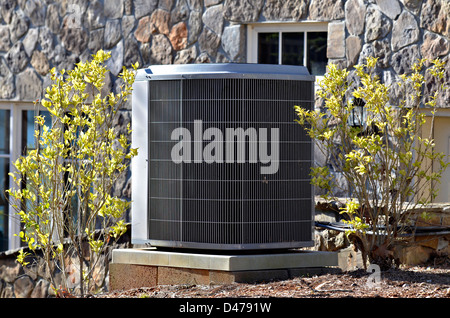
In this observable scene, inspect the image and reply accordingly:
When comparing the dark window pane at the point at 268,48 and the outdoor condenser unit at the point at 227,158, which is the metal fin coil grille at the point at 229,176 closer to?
the outdoor condenser unit at the point at 227,158

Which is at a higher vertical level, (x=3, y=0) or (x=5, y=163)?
(x=3, y=0)

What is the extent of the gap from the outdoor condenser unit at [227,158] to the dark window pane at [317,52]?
2760 mm

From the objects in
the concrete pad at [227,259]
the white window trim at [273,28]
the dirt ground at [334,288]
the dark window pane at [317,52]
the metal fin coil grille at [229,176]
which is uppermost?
the white window trim at [273,28]

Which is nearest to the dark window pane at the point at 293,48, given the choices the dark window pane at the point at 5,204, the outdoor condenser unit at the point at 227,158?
the outdoor condenser unit at the point at 227,158

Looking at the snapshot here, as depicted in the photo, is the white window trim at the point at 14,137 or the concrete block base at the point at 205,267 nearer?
the concrete block base at the point at 205,267

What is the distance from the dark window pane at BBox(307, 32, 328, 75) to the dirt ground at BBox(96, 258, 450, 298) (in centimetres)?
337

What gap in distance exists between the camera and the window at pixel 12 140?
31.6 ft

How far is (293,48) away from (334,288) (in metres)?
4.13

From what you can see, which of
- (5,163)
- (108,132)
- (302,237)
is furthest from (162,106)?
(5,163)

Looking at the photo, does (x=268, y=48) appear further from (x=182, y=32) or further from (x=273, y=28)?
(x=182, y=32)

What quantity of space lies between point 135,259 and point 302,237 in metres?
1.28

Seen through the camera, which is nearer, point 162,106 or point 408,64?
point 162,106

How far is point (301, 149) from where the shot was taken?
5484mm
